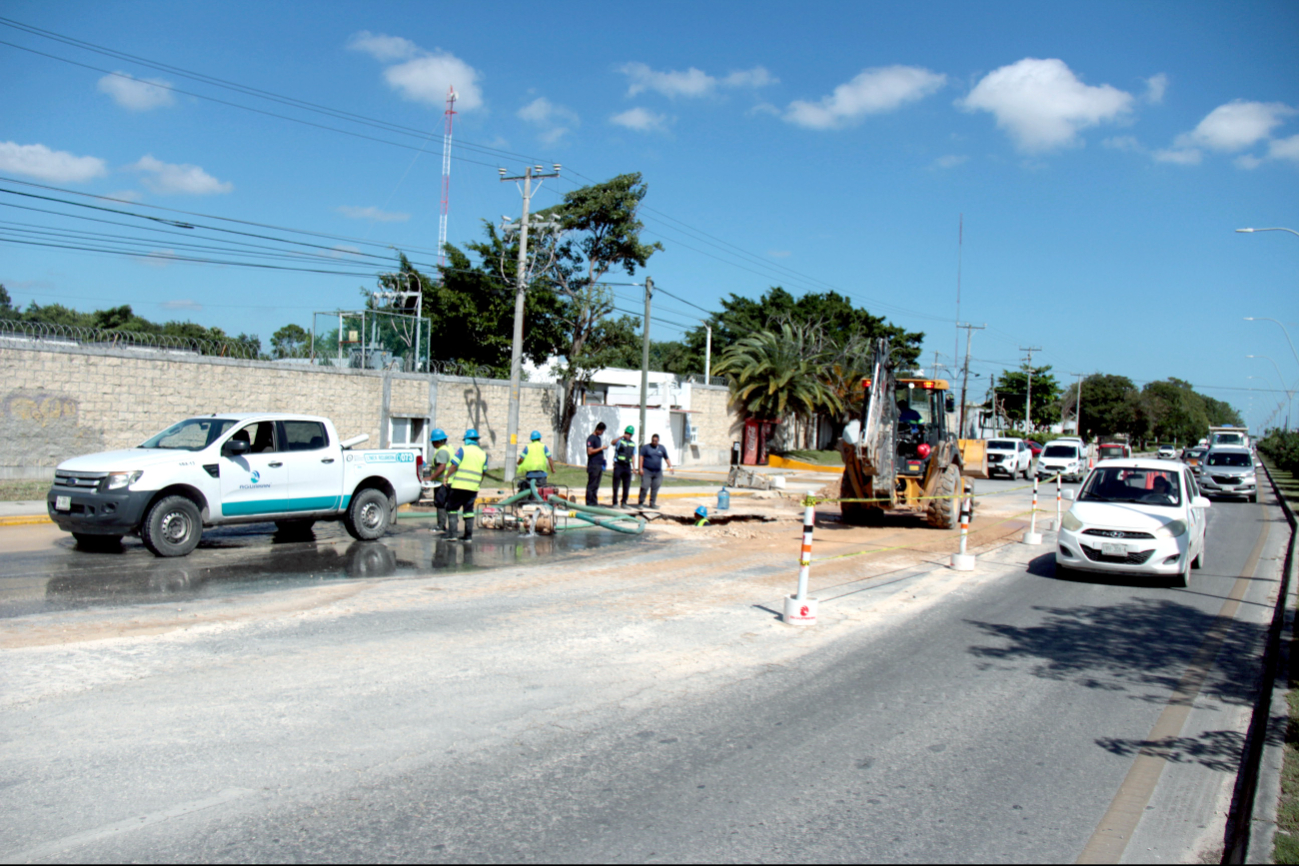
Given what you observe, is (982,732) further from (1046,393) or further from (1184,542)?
(1046,393)

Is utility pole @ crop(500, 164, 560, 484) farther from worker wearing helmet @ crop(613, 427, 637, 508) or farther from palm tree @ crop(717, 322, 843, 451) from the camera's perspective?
palm tree @ crop(717, 322, 843, 451)

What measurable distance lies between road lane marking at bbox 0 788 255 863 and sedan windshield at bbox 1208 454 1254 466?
35161 millimetres

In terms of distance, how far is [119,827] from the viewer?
4.22m

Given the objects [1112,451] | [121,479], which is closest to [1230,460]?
[1112,451]

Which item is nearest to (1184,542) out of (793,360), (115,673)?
(115,673)

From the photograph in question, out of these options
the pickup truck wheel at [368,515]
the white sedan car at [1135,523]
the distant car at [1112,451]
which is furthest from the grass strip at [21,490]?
the distant car at [1112,451]

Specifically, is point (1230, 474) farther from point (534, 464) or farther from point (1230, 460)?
point (534, 464)

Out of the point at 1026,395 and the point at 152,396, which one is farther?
the point at 1026,395

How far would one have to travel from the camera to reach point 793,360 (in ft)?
143

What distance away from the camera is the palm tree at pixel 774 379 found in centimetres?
4247

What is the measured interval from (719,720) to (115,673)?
449 cm

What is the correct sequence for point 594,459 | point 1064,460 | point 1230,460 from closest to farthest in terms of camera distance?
point 594,459, point 1230,460, point 1064,460

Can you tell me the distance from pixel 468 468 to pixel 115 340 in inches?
464

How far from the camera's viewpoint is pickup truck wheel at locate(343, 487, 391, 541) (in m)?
13.9
